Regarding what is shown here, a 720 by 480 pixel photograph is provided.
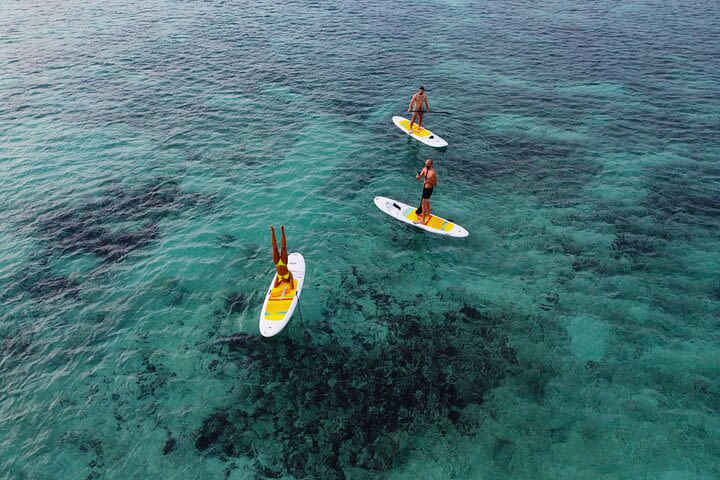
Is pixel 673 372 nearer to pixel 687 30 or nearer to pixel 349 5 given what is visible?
pixel 687 30

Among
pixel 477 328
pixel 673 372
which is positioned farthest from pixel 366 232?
pixel 673 372

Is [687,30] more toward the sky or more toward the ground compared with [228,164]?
more toward the sky

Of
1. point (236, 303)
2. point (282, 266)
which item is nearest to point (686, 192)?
point (282, 266)

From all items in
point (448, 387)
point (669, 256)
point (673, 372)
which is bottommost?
Answer: point (448, 387)

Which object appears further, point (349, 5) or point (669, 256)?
point (349, 5)

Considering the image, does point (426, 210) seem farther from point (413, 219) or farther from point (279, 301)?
point (279, 301)

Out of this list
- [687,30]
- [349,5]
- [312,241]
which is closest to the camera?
[312,241]
